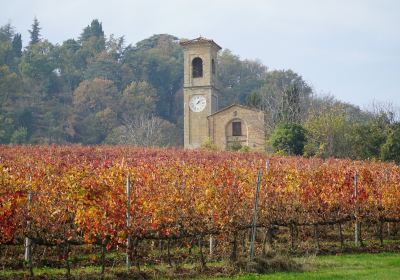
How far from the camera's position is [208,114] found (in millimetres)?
47719

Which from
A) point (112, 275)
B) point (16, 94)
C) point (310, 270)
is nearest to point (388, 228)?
point (310, 270)

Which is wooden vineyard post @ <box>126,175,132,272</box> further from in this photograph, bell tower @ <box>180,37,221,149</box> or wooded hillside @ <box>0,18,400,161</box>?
bell tower @ <box>180,37,221,149</box>

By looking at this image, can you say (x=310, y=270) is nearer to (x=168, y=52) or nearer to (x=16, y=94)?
(x=16, y=94)

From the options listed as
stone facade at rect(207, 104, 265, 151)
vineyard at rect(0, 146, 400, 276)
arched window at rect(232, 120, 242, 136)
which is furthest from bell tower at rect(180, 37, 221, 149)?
vineyard at rect(0, 146, 400, 276)

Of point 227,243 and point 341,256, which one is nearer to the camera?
point 227,243

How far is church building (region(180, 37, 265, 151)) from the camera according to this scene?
46938 mm

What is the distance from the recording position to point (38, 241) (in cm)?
1025

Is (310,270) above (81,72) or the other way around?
the other way around

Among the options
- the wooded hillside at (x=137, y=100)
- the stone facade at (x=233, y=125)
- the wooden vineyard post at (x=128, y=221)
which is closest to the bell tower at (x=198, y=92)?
the stone facade at (x=233, y=125)

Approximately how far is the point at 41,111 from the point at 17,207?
50034 millimetres

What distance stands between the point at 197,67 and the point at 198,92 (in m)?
2.43

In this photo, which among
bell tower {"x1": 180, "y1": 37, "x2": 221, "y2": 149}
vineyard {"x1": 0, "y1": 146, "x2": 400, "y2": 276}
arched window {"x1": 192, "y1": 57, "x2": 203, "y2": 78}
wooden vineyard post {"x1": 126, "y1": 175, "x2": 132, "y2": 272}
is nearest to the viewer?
vineyard {"x1": 0, "y1": 146, "x2": 400, "y2": 276}

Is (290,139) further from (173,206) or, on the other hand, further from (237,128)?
(173,206)

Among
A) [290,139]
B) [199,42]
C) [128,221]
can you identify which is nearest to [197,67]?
[199,42]
